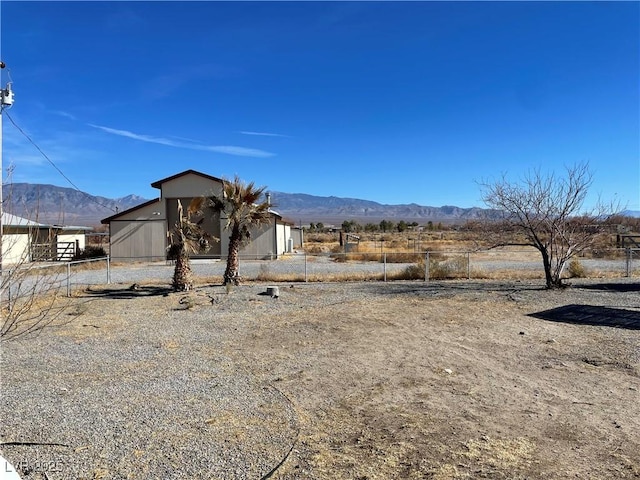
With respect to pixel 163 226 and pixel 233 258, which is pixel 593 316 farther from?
pixel 163 226

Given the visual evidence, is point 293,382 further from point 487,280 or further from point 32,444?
point 487,280

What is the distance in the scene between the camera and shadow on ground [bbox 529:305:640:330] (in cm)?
1135

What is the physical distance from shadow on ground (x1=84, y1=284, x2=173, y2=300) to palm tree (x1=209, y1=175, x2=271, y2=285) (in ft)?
7.86

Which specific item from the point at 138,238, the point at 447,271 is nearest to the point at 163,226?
the point at 138,238

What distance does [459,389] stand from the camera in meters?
6.78

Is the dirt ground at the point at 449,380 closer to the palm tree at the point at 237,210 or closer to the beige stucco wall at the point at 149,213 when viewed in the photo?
the palm tree at the point at 237,210

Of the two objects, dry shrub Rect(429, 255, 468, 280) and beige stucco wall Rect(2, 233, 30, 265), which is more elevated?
beige stucco wall Rect(2, 233, 30, 265)

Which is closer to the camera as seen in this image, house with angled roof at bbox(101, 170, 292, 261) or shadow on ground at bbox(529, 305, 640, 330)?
shadow on ground at bbox(529, 305, 640, 330)

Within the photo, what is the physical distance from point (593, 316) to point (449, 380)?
23.2ft

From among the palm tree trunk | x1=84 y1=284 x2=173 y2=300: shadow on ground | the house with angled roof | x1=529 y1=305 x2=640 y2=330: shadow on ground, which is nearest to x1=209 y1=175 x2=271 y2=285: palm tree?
the palm tree trunk

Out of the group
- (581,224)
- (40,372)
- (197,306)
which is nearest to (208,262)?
(197,306)

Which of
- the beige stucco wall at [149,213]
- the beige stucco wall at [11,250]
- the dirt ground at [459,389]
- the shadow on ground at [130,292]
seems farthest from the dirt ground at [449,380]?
the beige stucco wall at [149,213]

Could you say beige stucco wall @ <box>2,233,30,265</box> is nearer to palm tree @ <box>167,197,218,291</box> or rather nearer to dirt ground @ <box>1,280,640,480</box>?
dirt ground @ <box>1,280,640,480</box>

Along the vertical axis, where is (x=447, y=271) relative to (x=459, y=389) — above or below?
above
